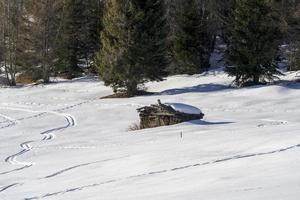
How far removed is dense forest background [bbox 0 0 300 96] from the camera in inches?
1272

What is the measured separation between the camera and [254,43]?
105 ft

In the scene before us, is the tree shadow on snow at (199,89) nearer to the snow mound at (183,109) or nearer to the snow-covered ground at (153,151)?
the snow-covered ground at (153,151)

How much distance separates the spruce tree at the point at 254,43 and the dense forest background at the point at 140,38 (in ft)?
0.18

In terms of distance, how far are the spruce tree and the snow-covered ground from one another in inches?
102

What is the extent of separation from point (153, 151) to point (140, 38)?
20426 mm

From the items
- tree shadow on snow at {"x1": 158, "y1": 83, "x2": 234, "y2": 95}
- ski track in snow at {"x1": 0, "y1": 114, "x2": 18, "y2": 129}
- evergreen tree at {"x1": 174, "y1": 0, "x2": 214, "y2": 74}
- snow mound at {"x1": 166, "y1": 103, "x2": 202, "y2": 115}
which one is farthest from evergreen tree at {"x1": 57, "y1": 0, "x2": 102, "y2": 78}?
snow mound at {"x1": 166, "y1": 103, "x2": 202, "y2": 115}

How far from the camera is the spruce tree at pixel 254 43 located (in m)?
32.0

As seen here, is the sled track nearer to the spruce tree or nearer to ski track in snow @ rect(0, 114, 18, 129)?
ski track in snow @ rect(0, 114, 18, 129)

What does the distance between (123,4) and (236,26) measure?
20.7 feet

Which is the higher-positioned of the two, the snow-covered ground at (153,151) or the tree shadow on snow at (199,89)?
the snow-covered ground at (153,151)

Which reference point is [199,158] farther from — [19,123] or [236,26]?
[236,26]

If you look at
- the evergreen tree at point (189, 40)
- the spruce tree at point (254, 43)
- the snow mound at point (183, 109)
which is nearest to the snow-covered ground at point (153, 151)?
the snow mound at point (183, 109)

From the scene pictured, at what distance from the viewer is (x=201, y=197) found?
680cm

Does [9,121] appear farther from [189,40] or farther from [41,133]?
[189,40]
